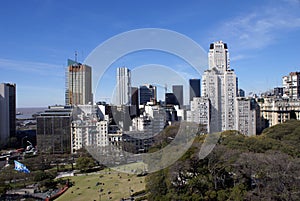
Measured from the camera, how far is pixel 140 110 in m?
11.9

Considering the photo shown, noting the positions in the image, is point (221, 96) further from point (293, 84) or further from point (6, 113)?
point (6, 113)

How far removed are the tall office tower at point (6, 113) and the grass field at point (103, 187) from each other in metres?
7.28

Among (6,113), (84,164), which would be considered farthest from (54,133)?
(6,113)

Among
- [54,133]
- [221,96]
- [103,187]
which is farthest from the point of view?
[221,96]

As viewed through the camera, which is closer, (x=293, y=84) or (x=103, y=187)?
(x=103, y=187)

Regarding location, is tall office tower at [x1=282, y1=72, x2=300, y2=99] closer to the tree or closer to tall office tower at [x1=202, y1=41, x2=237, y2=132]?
tall office tower at [x1=202, y1=41, x2=237, y2=132]

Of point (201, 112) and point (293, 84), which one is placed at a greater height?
point (293, 84)

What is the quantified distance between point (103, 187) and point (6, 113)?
906 centimetres

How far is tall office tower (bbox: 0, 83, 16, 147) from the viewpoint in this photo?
11789 millimetres

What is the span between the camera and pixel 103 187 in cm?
490

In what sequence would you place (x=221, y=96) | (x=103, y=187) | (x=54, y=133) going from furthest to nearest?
(x=221, y=96)
(x=54, y=133)
(x=103, y=187)

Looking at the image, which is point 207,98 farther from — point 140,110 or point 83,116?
point 83,116

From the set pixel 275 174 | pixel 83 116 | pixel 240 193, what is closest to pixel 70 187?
pixel 240 193

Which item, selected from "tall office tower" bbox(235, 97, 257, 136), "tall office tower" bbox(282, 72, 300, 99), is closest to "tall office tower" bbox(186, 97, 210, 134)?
"tall office tower" bbox(235, 97, 257, 136)
